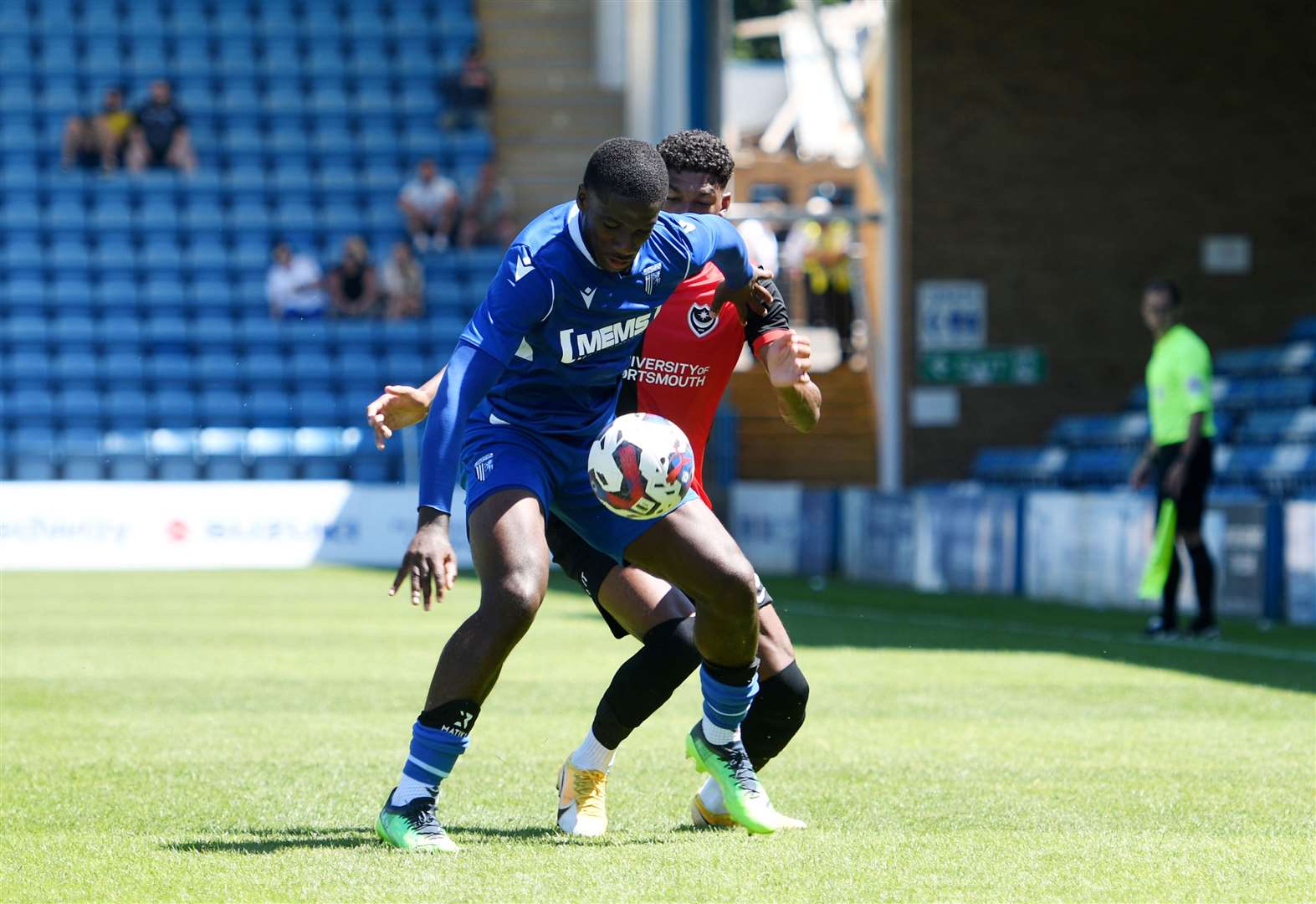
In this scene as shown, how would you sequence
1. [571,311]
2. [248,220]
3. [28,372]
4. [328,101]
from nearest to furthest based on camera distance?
[571,311]
[28,372]
[248,220]
[328,101]

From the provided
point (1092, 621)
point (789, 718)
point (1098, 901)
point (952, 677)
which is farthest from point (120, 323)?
point (1098, 901)

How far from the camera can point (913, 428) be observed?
24625mm

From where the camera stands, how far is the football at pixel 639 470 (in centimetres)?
564

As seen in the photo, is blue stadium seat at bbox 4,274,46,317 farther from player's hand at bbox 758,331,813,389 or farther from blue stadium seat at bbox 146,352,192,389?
player's hand at bbox 758,331,813,389

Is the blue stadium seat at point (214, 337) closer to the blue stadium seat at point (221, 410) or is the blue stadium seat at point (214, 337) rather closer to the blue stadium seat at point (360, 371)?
the blue stadium seat at point (221, 410)

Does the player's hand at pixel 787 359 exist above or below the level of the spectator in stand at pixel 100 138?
below

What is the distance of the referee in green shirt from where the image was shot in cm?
1323

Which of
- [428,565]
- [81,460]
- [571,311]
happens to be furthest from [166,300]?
[428,565]

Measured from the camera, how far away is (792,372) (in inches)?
236

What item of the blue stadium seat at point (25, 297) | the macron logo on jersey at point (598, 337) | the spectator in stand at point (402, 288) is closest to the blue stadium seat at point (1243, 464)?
the spectator in stand at point (402, 288)

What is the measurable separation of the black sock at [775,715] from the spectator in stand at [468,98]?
2362 centimetres

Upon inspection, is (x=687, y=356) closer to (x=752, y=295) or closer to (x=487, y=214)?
(x=752, y=295)

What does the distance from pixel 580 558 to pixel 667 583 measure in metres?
0.29

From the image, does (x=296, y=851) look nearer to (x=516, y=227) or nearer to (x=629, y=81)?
(x=516, y=227)
